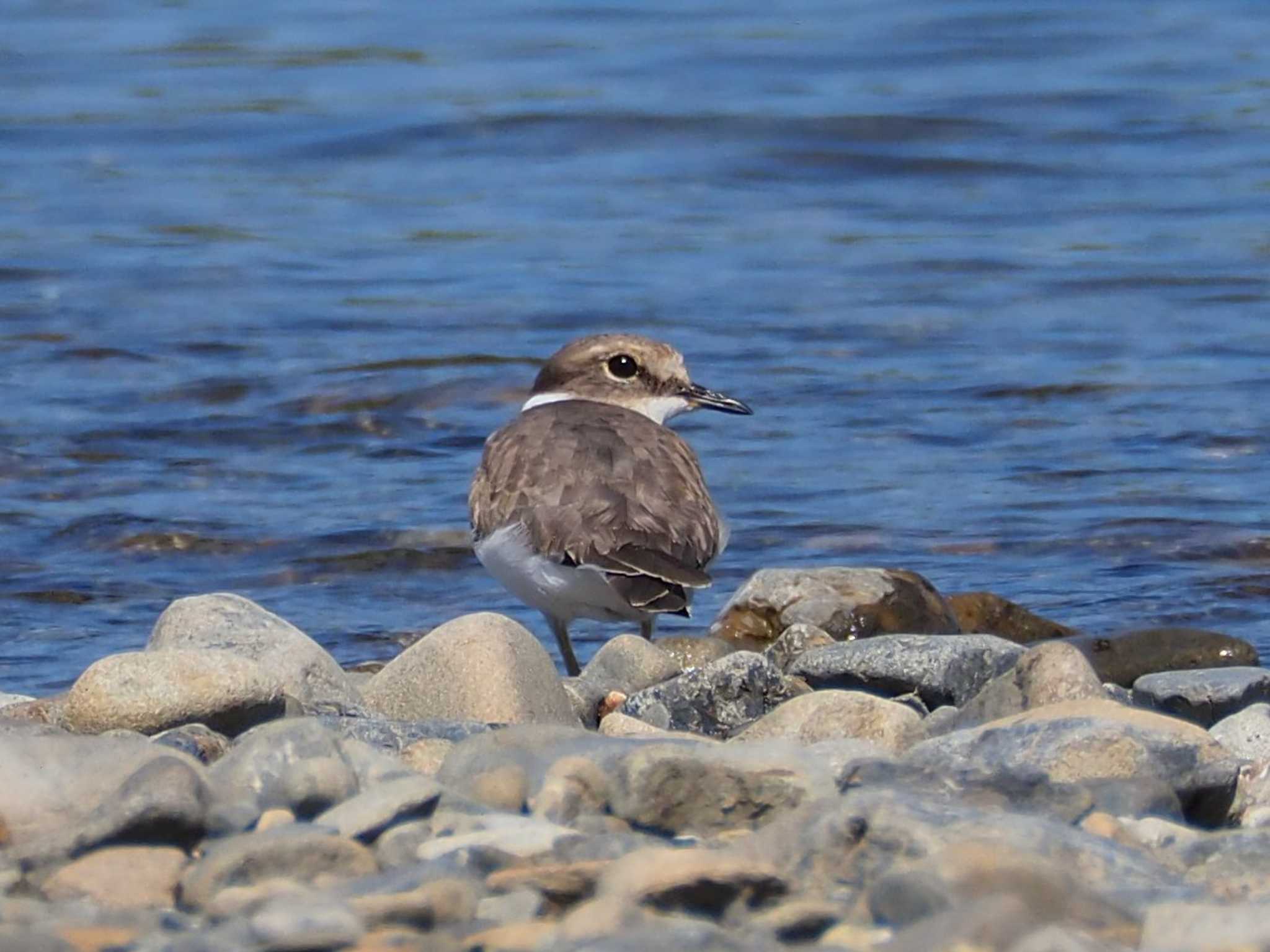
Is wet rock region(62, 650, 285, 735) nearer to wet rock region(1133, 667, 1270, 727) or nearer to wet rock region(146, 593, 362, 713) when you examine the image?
wet rock region(146, 593, 362, 713)

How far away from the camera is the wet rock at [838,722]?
5348 millimetres

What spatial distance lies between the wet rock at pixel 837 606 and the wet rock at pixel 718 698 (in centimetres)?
123

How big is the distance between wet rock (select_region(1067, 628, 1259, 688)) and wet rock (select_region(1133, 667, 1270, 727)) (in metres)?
0.69

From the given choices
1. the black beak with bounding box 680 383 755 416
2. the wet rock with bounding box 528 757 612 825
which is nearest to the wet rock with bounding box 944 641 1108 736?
the wet rock with bounding box 528 757 612 825

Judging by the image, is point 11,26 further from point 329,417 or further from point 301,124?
point 329,417

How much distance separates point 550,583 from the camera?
22.6 ft

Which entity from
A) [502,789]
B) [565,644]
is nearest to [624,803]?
[502,789]

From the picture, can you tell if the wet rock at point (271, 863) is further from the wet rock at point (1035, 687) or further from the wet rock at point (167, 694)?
the wet rock at point (1035, 687)

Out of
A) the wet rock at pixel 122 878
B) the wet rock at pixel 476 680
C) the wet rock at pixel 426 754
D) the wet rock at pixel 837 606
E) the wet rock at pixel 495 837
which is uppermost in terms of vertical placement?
the wet rock at pixel 495 837

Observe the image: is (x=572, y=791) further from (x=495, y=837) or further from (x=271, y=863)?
(x=271, y=863)

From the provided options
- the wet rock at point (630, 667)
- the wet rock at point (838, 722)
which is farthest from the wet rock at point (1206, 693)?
the wet rock at point (630, 667)

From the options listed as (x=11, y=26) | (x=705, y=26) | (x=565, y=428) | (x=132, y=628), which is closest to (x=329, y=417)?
(x=132, y=628)

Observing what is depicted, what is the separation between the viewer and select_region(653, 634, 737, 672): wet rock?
7.12 m

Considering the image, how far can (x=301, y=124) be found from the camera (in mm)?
17250
